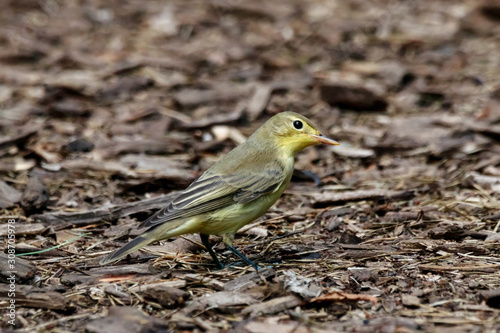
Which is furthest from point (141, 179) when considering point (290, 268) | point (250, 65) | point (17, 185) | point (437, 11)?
point (437, 11)

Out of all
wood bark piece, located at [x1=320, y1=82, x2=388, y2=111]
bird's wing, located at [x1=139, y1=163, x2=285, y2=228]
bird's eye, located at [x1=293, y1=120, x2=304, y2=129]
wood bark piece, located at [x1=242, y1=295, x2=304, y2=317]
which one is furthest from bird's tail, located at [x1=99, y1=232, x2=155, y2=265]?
wood bark piece, located at [x1=320, y1=82, x2=388, y2=111]

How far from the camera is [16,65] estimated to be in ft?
35.3

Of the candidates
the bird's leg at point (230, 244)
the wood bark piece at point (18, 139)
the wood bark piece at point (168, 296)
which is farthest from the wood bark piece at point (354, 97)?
the wood bark piece at point (168, 296)

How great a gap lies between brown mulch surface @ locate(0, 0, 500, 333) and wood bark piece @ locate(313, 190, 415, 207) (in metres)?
0.02

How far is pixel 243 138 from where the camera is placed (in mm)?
8625

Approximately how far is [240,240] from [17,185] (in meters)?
2.65

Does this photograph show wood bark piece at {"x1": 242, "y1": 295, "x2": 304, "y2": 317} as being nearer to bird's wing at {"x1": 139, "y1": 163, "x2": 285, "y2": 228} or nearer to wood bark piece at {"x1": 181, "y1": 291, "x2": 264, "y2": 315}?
wood bark piece at {"x1": 181, "y1": 291, "x2": 264, "y2": 315}

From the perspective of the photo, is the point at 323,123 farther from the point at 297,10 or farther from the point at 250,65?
the point at 297,10

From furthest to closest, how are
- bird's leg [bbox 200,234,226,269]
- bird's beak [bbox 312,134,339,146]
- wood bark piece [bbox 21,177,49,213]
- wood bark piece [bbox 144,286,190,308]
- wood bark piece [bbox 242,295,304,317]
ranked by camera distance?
wood bark piece [bbox 21,177,49,213] → bird's beak [bbox 312,134,339,146] → bird's leg [bbox 200,234,226,269] → wood bark piece [bbox 144,286,190,308] → wood bark piece [bbox 242,295,304,317]

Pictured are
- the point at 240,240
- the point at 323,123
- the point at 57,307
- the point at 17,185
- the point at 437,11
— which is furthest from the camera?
the point at 437,11

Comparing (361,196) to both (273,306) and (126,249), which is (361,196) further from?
(126,249)

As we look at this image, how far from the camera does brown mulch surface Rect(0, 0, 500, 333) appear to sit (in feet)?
15.4

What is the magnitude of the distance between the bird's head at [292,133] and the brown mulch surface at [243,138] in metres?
0.77

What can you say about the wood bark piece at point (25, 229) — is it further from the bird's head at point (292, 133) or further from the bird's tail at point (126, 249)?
the bird's head at point (292, 133)
